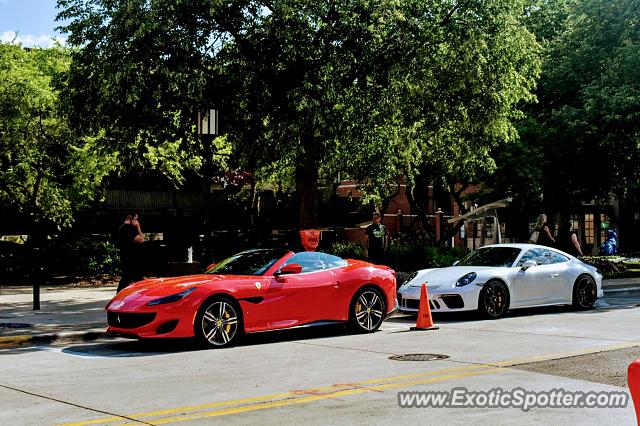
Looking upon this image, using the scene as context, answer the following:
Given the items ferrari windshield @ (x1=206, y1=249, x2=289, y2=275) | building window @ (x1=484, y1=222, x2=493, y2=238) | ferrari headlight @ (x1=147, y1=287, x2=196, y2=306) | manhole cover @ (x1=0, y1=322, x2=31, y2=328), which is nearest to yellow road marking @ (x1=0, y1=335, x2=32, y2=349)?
manhole cover @ (x1=0, y1=322, x2=31, y2=328)

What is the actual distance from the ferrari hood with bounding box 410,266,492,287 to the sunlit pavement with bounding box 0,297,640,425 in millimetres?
1361

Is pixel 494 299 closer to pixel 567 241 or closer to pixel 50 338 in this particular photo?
pixel 50 338

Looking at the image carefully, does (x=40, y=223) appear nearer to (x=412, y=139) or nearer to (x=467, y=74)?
(x=412, y=139)

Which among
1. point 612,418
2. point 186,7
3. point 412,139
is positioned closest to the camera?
point 612,418

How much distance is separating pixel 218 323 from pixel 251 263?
1468mm

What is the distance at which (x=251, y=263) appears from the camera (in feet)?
42.4

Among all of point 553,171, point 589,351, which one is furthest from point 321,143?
point 553,171

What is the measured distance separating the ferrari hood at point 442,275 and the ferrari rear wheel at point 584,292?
222cm

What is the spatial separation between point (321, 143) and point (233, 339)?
29.3 feet

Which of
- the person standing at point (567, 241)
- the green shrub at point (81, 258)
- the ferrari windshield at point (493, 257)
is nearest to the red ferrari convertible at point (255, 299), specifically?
the ferrari windshield at point (493, 257)

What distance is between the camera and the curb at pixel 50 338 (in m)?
12.5

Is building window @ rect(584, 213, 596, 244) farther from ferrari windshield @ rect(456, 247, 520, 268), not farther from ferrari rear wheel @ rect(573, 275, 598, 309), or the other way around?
ferrari windshield @ rect(456, 247, 520, 268)

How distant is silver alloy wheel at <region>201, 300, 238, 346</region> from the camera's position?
38.1 feet

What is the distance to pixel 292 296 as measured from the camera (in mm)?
12508
